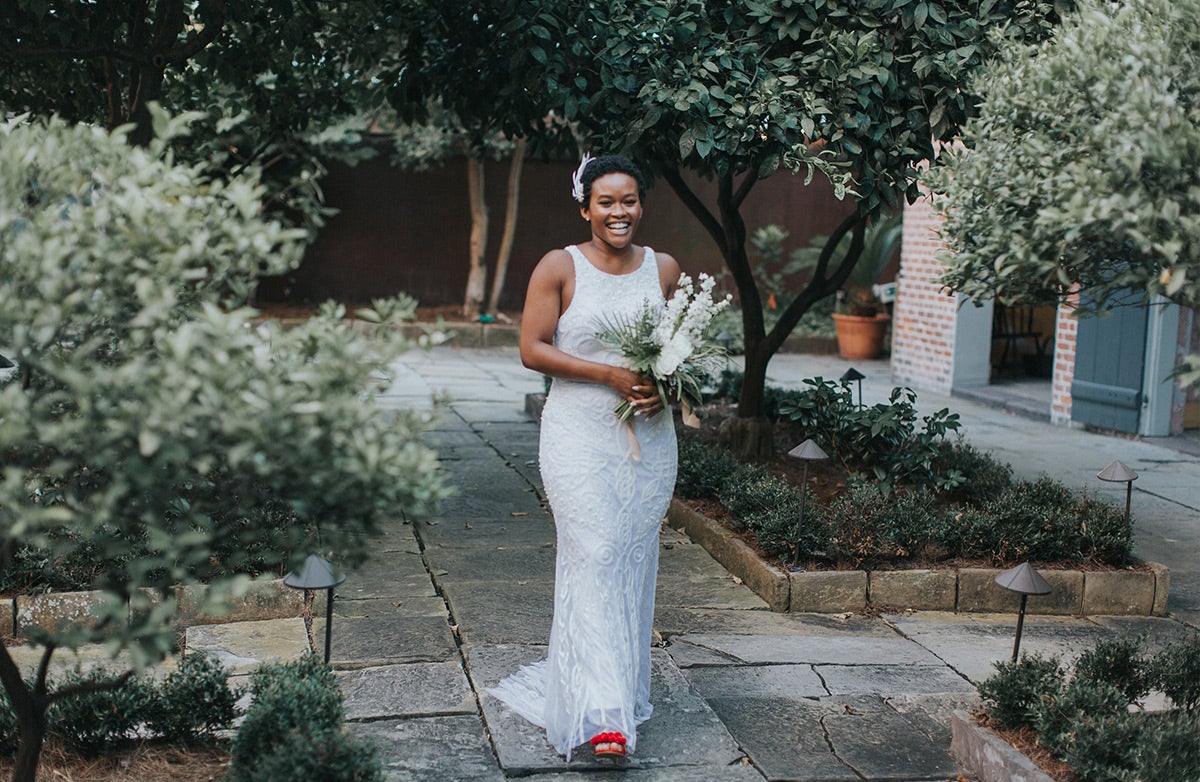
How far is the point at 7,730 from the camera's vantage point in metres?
3.43

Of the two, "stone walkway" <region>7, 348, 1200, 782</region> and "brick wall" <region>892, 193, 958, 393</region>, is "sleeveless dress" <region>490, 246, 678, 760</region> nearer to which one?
"stone walkway" <region>7, 348, 1200, 782</region>

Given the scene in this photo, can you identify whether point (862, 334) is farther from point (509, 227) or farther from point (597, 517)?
point (597, 517)

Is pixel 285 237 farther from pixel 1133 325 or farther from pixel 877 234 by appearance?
pixel 877 234

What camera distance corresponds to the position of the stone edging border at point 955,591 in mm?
5539

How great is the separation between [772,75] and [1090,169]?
3.20 metres

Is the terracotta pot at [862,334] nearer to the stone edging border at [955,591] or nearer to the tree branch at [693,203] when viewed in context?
the tree branch at [693,203]

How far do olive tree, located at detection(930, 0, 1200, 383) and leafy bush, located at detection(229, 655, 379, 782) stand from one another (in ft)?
6.94

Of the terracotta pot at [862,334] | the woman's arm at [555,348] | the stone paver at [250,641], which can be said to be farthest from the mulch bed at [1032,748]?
the terracotta pot at [862,334]

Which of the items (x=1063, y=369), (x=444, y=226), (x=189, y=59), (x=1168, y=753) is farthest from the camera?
(x=444, y=226)

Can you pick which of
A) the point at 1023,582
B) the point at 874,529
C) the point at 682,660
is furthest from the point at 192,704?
the point at 874,529

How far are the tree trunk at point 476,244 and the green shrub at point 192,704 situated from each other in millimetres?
13144

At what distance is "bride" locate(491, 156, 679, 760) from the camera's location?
379 centimetres

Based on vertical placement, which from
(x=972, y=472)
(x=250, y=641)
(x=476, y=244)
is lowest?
(x=250, y=641)

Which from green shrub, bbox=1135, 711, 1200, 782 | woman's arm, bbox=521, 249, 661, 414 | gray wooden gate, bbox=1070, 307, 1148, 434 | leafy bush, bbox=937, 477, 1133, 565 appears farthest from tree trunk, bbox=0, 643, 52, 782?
gray wooden gate, bbox=1070, 307, 1148, 434
